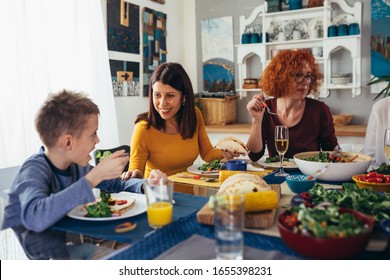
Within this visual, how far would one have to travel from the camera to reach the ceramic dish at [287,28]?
3.81 m

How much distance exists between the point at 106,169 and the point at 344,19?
125 inches

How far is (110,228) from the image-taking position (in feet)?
3.48

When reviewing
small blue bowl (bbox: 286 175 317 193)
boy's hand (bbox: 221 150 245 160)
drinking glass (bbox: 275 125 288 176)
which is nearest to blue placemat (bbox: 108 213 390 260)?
small blue bowl (bbox: 286 175 317 193)

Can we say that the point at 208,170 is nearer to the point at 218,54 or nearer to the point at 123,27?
the point at 123,27

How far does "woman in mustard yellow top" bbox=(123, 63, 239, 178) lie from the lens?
6.77 feet

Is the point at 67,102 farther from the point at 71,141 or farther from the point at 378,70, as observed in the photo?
the point at 378,70

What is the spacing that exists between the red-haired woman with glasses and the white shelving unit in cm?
136

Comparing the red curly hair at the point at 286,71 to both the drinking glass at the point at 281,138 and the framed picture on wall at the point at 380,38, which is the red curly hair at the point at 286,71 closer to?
the drinking glass at the point at 281,138

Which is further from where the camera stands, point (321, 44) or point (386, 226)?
point (321, 44)

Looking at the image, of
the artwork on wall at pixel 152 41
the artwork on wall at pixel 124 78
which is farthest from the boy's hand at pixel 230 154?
the artwork on wall at pixel 152 41

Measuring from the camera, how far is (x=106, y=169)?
1181 millimetres

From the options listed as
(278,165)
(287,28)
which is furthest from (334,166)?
(287,28)

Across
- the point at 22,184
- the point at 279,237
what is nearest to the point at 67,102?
the point at 22,184

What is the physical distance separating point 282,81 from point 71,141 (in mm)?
1447
